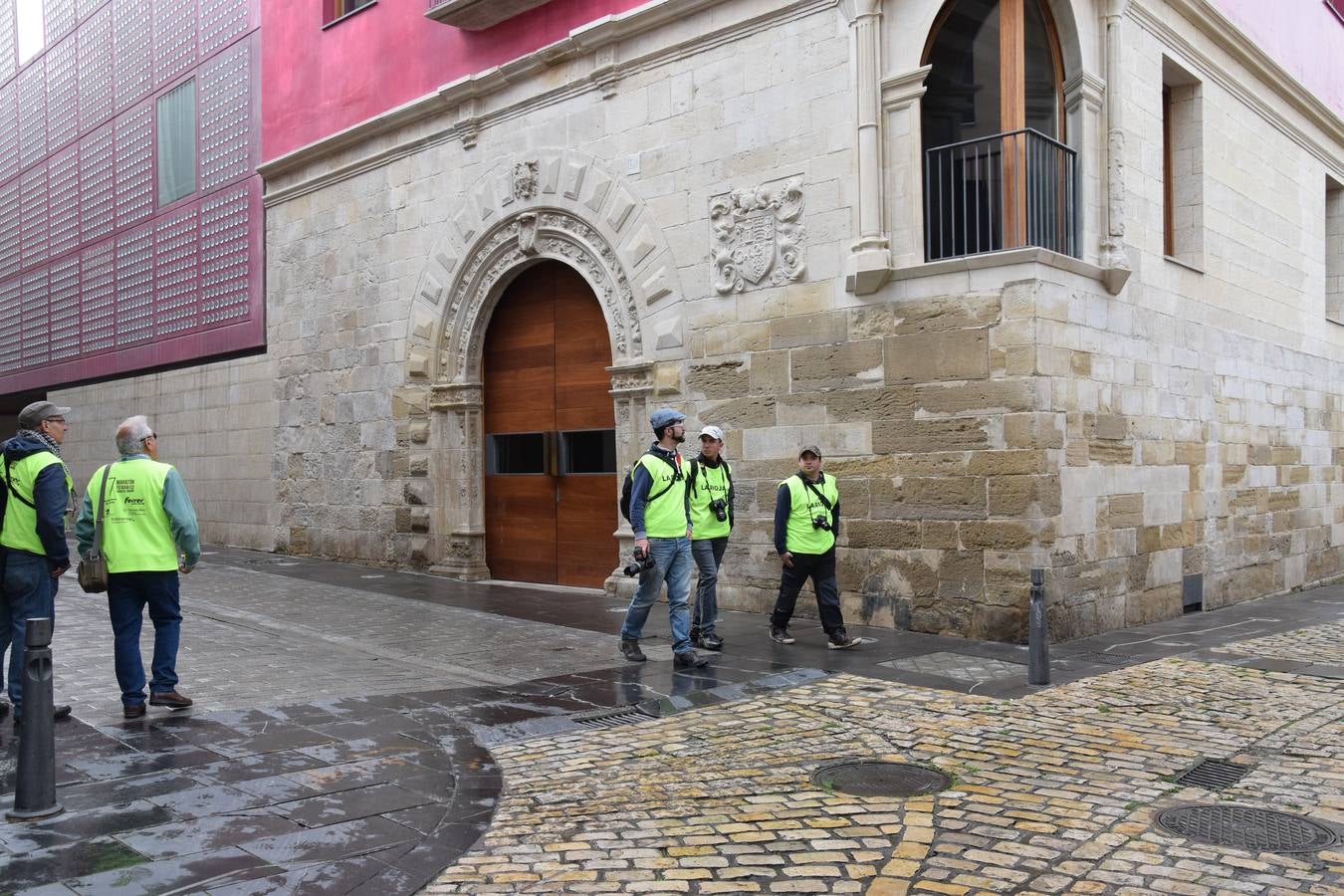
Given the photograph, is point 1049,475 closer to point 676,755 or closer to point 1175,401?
point 1175,401

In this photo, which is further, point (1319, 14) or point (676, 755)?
point (1319, 14)

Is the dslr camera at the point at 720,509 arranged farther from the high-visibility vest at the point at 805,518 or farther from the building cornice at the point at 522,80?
the building cornice at the point at 522,80

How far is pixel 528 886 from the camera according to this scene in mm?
4098

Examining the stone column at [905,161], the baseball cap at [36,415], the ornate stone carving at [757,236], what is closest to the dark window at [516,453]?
the ornate stone carving at [757,236]

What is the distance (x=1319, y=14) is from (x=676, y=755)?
14716 millimetres

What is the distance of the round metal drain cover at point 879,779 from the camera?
5230 millimetres

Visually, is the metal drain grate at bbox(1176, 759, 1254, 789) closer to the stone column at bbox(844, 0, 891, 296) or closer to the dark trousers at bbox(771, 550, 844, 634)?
the dark trousers at bbox(771, 550, 844, 634)

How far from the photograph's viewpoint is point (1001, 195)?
9.88 m

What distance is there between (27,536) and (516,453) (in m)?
8.08

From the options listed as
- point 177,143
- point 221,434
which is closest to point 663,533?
point 221,434

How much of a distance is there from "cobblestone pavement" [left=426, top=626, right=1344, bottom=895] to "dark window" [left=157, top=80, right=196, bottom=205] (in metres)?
17.2

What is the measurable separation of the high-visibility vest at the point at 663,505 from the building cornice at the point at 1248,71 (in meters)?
6.58

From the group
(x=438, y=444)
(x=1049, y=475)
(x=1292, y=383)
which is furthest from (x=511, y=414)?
(x=1292, y=383)

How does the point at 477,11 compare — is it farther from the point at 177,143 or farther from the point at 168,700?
the point at 168,700
